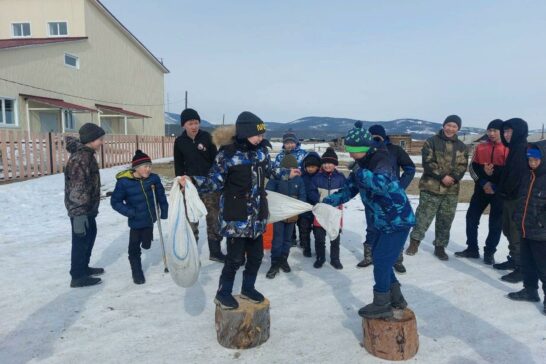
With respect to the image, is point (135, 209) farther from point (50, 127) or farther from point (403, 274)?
point (50, 127)

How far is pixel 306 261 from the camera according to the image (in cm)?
564

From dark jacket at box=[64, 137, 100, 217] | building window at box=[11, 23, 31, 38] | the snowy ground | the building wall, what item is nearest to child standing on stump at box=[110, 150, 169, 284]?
dark jacket at box=[64, 137, 100, 217]

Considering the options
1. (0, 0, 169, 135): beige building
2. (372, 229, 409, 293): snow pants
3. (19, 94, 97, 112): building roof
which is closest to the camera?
(372, 229, 409, 293): snow pants

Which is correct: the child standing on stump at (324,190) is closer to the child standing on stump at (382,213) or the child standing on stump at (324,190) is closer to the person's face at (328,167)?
the person's face at (328,167)

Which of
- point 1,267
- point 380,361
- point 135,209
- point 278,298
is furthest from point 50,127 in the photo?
point 380,361

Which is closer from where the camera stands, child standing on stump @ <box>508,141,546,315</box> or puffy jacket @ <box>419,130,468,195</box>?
child standing on stump @ <box>508,141,546,315</box>

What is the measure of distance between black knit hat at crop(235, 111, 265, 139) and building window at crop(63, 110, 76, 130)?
23.0m

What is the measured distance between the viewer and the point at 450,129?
546 centimetres

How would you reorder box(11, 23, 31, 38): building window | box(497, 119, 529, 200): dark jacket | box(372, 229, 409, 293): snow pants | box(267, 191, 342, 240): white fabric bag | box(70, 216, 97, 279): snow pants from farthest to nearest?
box(11, 23, 31, 38): building window, box(497, 119, 529, 200): dark jacket, box(70, 216, 97, 279): snow pants, box(267, 191, 342, 240): white fabric bag, box(372, 229, 409, 293): snow pants

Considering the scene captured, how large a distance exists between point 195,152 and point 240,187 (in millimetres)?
2100

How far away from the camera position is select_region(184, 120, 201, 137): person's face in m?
5.14

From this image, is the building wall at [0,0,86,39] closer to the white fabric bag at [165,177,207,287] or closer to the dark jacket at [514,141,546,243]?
the white fabric bag at [165,177,207,287]

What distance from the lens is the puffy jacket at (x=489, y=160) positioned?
536 centimetres

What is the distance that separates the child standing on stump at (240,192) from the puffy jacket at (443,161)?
322 cm
